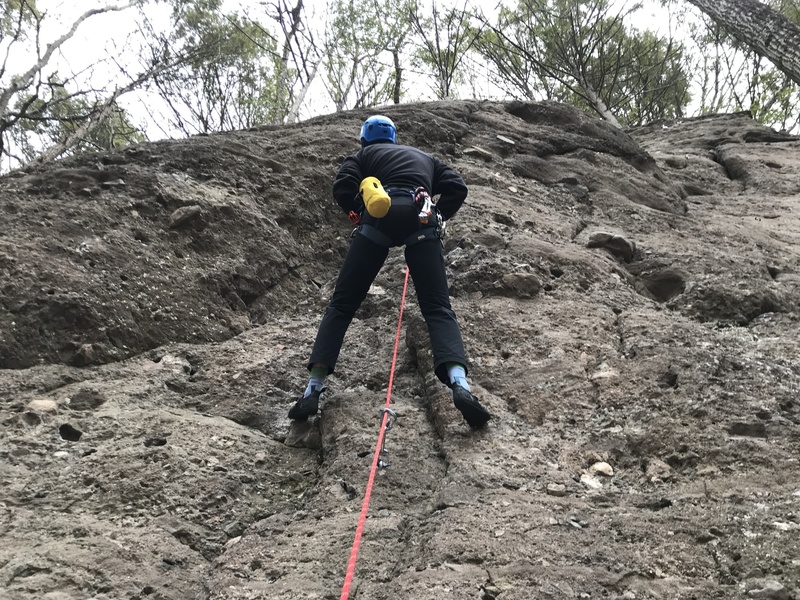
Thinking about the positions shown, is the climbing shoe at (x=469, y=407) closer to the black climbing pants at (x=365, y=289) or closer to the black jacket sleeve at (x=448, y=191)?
the black climbing pants at (x=365, y=289)

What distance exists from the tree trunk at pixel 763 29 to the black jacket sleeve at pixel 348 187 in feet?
13.3

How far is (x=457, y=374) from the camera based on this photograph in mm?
3459

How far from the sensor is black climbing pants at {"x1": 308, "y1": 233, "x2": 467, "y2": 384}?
3.72 meters

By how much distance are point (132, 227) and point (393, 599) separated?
3.68 m

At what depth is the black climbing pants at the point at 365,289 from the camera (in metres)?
3.72

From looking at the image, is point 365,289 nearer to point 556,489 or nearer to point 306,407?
point 306,407

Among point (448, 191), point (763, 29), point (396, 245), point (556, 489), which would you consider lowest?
point (556, 489)

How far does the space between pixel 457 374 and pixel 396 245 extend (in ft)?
3.04

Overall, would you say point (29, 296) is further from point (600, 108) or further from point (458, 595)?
point (600, 108)

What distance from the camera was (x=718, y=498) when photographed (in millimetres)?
2719

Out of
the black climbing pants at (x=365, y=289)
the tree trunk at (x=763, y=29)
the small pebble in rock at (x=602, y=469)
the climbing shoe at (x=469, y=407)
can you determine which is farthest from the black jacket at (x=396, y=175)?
the tree trunk at (x=763, y=29)

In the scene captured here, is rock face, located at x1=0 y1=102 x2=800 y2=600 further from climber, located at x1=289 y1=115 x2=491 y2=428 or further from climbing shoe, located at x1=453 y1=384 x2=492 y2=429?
climber, located at x1=289 y1=115 x2=491 y2=428

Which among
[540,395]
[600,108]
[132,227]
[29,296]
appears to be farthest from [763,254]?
[600,108]

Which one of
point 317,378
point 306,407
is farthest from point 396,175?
point 306,407
